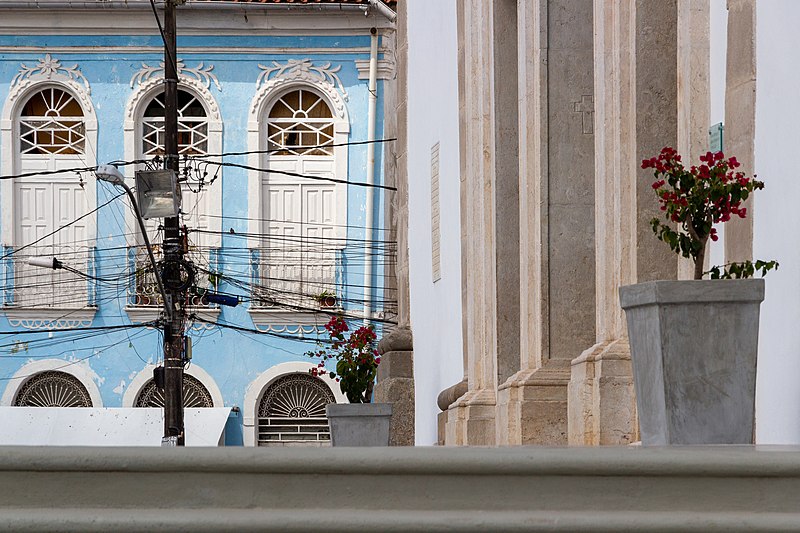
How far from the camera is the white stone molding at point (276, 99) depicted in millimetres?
29797

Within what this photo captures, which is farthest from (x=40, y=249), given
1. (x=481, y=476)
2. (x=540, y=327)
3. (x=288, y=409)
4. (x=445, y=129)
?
(x=481, y=476)

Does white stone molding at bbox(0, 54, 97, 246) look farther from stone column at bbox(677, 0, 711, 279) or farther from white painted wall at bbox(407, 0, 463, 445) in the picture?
stone column at bbox(677, 0, 711, 279)

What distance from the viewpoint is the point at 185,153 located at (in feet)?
97.6

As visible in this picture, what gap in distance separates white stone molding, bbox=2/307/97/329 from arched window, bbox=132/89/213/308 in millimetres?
898

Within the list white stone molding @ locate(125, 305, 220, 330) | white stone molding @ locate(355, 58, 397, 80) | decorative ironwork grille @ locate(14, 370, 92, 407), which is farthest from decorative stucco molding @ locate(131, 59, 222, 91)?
decorative ironwork grille @ locate(14, 370, 92, 407)

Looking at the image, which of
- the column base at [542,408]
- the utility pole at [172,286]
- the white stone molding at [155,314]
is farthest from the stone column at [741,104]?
the white stone molding at [155,314]

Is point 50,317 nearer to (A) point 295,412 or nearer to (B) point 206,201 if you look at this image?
(B) point 206,201

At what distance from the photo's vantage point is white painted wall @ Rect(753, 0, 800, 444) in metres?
6.19

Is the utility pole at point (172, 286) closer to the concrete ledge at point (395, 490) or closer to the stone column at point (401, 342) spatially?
the stone column at point (401, 342)

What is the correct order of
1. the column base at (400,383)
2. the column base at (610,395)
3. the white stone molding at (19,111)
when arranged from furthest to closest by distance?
1. the white stone molding at (19,111)
2. the column base at (400,383)
3. the column base at (610,395)

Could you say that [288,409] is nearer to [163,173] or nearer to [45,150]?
[45,150]

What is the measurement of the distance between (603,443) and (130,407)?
21.5 meters

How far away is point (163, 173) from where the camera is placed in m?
20.8

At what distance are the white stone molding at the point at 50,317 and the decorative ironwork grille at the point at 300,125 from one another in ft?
14.0
